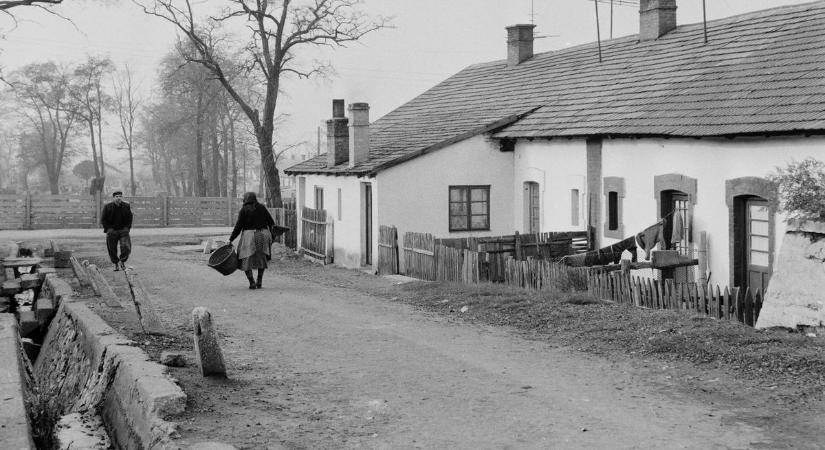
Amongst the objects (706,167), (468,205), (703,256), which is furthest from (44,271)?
(706,167)

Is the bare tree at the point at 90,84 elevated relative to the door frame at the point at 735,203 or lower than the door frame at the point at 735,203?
elevated

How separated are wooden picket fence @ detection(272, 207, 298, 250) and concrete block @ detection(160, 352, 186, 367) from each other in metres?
21.9

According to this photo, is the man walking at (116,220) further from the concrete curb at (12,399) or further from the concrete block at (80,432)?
the concrete block at (80,432)

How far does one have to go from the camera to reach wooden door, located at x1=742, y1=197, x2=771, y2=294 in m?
16.3

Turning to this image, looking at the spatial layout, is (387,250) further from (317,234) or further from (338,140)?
(317,234)

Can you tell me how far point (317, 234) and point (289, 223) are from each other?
4658 millimetres

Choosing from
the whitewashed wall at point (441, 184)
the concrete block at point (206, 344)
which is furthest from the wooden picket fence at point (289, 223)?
the concrete block at point (206, 344)

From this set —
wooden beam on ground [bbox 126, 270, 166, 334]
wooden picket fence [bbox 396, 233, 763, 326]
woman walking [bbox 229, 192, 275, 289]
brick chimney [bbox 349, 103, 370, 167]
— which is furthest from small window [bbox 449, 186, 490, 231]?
wooden beam on ground [bbox 126, 270, 166, 334]

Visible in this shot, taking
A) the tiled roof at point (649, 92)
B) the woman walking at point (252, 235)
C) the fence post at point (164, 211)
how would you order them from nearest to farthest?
the tiled roof at point (649, 92) < the woman walking at point (252, 235) < the fence post at point (164, 211)

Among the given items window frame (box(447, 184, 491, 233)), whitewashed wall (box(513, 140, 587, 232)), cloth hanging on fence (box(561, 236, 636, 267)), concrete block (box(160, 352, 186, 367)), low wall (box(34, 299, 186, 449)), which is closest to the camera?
low wall (box(34, 299, 186, 449))

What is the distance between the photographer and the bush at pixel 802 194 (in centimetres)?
1160

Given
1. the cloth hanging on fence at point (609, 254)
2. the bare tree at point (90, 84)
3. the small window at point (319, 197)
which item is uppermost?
the bare tree at point (90, 84)

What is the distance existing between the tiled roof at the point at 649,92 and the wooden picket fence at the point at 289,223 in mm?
2179

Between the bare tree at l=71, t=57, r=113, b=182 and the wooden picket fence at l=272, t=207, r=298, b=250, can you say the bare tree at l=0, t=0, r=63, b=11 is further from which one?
the bare tree at l=71, t=57, r=113, b=182
